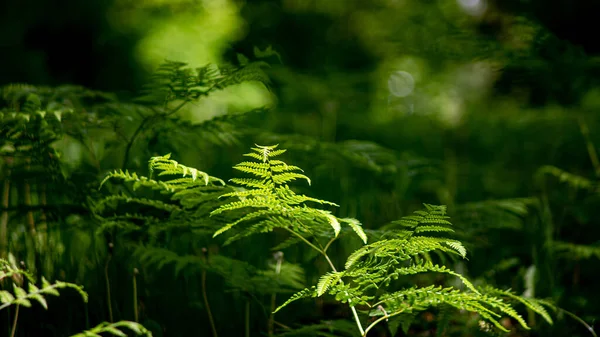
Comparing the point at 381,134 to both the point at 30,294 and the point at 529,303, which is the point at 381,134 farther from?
the point at 30,294

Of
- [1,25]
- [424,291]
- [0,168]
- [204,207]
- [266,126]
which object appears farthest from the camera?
[1,25]

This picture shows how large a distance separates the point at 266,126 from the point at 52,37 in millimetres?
2791

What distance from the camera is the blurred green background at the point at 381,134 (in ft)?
4.74

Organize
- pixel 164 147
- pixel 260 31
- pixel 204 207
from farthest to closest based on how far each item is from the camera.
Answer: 1. pixel 260 31
2. pixel 164 147
3. pixel 204 207

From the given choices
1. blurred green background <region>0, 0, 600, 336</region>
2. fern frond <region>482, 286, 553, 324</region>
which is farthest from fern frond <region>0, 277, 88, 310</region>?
fern frond <region>482, 286, 553, 324</region>

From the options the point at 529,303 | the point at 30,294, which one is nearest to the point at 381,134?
the point at 529,303

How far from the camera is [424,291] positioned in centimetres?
88

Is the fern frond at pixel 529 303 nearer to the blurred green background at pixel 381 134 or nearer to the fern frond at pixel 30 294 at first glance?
the blurred green background at pixel 381 134

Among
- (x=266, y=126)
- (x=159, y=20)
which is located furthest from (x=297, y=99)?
(x=159, y=20)

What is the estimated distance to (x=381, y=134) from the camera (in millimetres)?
3754

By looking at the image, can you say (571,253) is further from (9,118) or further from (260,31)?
(260,31)

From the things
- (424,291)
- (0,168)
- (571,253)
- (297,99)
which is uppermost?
(297,99)

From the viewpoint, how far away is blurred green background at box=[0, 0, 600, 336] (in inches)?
56.9

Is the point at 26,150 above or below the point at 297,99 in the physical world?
below
